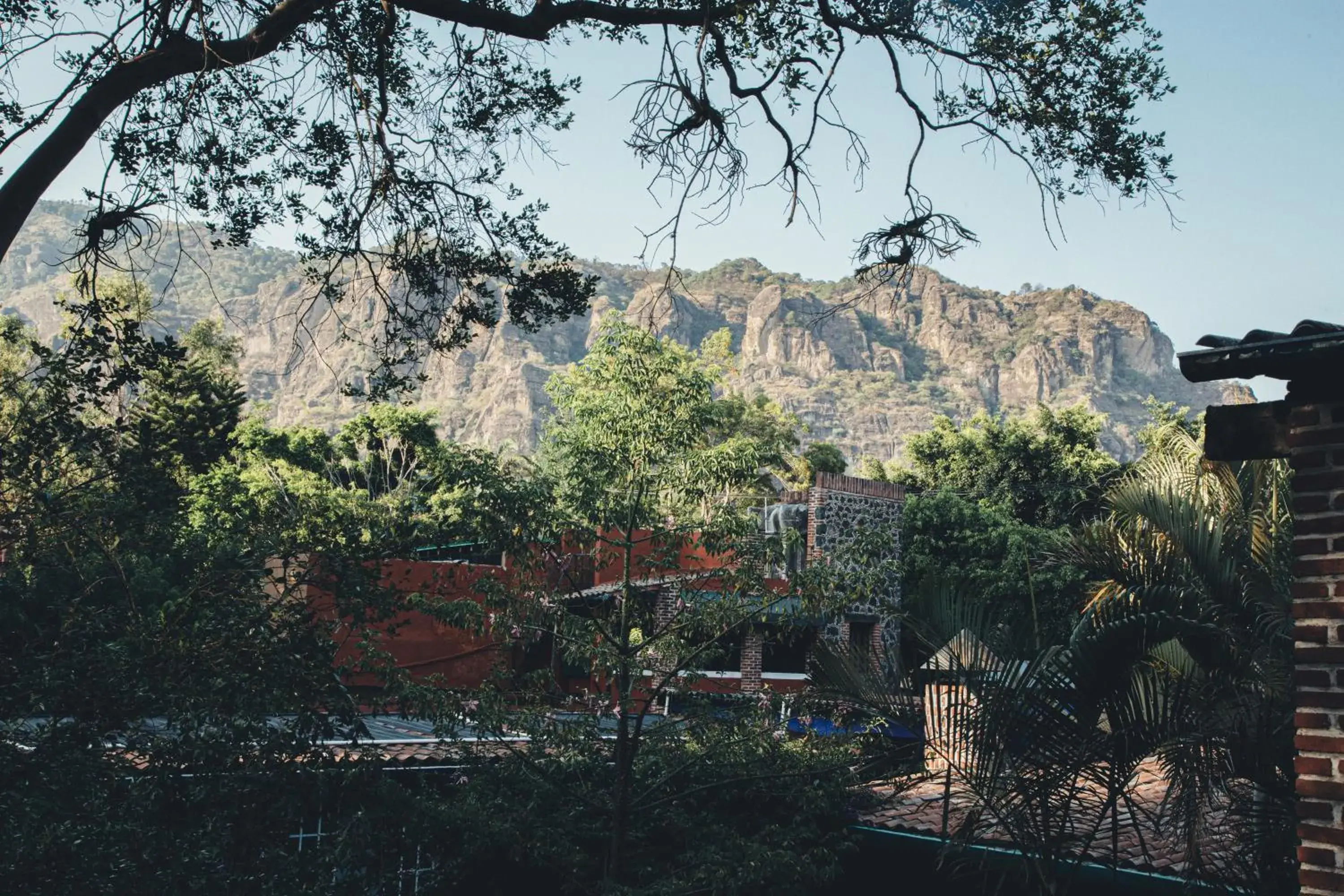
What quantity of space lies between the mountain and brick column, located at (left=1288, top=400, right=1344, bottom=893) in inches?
4633

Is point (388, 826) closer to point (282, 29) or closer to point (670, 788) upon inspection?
point (282, 29)

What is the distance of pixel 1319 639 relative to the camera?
11.8 feet

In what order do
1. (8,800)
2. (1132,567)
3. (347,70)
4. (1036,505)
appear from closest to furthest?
(8,800) < (347,70) < (1132,567) < (1036,505)

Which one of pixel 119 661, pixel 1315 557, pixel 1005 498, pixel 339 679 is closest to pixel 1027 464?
pixel 1005 498

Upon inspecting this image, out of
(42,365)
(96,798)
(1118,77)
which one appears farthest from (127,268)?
(1118,77)

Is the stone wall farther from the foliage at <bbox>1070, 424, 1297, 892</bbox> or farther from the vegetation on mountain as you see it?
the foliage at <bbox>1070, 424, 1297, 892</bbox>

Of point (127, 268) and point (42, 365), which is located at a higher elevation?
point (127, 268)

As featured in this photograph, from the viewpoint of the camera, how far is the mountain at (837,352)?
128125mm

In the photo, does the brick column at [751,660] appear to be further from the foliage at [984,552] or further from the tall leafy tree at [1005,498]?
the foliage at [984,552]

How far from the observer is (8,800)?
4004 millimetres

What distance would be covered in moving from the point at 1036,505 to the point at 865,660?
79.1 feet

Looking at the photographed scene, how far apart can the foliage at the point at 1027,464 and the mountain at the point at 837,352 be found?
90921mm

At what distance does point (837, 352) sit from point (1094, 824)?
142 meters

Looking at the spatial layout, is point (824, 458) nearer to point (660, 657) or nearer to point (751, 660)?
point (751, 660)
